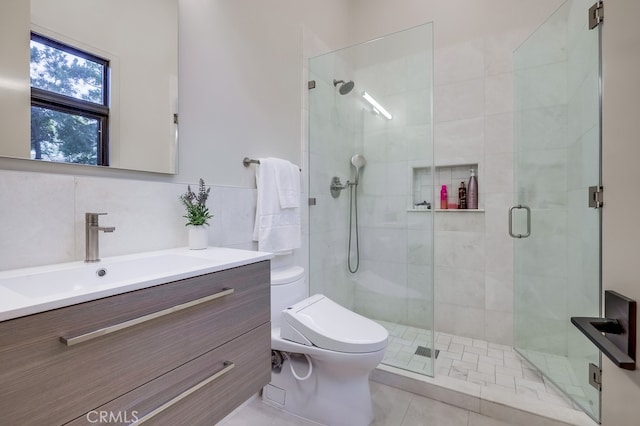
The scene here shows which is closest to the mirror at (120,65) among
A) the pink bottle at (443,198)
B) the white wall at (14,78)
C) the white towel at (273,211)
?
the white wall at (14,78)

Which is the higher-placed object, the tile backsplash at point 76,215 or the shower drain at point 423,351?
the tile backsplash at point 76,215

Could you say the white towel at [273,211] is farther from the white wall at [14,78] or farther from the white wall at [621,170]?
the white wall at [621,170]

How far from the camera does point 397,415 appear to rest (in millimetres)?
1551

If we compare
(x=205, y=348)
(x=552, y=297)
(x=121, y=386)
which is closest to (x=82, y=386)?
(x=121, y=386)

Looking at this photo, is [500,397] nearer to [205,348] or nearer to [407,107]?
[205,348]

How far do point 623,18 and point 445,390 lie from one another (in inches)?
70.1

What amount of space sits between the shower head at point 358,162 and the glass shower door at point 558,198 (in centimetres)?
110

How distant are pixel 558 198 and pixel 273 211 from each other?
1707 mm

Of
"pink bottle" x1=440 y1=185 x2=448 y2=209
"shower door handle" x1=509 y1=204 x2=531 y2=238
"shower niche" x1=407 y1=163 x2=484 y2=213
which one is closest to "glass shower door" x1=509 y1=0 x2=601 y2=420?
"shower door handle" x1=509 y1=204 x2=531 y2=238

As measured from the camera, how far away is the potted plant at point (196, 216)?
1270mm

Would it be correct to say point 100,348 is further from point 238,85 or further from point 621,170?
point 238,85

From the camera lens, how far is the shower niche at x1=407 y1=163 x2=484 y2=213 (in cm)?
201

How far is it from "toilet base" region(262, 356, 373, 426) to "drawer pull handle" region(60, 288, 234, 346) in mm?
807

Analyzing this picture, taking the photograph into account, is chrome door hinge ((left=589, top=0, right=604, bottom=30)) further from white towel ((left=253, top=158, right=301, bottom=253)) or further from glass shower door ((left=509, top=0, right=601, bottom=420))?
white towel ((left=253, top=158, right=301, bottom=253))
